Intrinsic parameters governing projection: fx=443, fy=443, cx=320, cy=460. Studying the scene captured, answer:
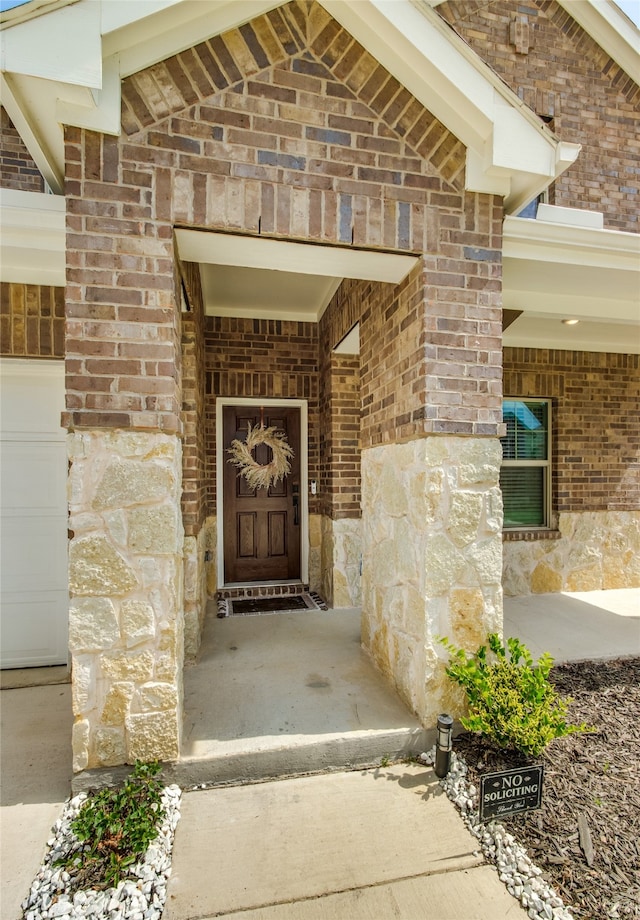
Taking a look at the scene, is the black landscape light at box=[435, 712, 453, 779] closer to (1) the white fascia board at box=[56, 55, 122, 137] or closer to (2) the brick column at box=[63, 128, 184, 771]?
(2) the brick column at box=[63, 128, 184, 771]

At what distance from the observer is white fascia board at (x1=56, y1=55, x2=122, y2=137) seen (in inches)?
72.4

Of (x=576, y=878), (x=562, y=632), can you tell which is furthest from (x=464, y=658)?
(x=562, y=632)

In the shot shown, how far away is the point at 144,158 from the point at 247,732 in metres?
2.77

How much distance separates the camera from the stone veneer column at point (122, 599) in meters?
1.96

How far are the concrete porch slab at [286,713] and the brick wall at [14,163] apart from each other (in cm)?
369

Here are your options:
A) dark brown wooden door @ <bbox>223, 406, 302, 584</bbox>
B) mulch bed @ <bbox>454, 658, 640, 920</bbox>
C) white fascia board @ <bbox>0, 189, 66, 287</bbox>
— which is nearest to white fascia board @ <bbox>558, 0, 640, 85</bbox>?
dark brown wooden door @ <bbox>223, 406, 302, 584</bbox>

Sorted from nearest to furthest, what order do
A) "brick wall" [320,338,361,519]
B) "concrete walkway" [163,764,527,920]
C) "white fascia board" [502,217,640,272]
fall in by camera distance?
"concrete walkway" [163,764,527,920], "white fascia board" [502,217,640,272], "brick wall" [320,338,361,519]

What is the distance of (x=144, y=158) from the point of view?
1966mm

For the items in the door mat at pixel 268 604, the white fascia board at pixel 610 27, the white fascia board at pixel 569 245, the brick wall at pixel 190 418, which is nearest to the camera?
the white fascia board at pixel 569 245

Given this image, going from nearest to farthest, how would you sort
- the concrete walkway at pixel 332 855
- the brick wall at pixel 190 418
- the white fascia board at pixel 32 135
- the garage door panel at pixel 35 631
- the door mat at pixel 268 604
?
the concrete walkway at pixel 332 855 → the white fascia board at pixel 32 135 → the brick wall at pixel 190 418 → the garage door panel at pixel 35 631 → the door mat at pixel 268 604

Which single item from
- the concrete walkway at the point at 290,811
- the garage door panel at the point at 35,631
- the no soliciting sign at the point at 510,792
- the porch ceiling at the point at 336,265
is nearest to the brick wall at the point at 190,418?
the porch ceiling at the point at 336,265

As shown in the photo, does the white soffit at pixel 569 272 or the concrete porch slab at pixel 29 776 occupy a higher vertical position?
the white soffit at pixel 569 272

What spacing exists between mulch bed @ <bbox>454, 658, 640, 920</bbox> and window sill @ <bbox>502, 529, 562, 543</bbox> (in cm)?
221

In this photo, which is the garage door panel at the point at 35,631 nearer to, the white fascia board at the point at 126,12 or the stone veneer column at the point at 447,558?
the stone veneer column at the point at 447,558
